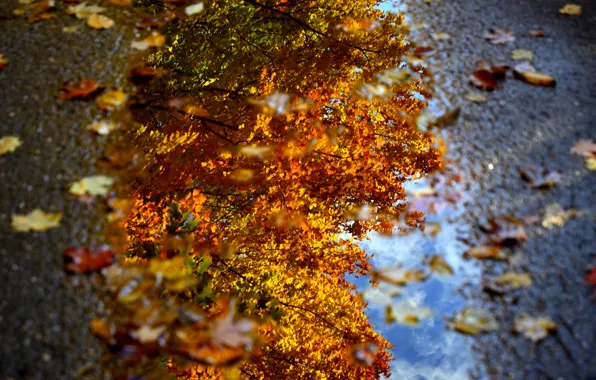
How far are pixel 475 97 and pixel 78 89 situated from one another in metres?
2.35

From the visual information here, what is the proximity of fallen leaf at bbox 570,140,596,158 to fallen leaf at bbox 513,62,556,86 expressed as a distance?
51 centimetres

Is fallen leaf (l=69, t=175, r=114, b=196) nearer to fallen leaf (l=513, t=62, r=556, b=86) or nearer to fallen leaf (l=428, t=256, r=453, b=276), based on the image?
fallen leaf (l=428, t=256, r=453, b=276)

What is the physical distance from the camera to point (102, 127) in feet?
7.77

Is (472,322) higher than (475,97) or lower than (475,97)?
lower

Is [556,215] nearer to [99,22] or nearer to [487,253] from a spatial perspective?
[487,253]

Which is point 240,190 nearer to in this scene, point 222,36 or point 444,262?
point 222,36

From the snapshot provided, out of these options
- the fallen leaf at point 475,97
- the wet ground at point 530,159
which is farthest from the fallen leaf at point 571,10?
the fallen leaf at point 475,97

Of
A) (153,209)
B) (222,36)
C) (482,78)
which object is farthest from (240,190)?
(482,78)

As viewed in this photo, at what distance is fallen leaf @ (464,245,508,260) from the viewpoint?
2041 millimetres

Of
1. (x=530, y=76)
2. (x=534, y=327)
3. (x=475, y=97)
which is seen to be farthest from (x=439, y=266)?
(x=530, y=76)

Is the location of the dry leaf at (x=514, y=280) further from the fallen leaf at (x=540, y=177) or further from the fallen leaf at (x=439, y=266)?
the fallen leaf at (x=540, y=177)

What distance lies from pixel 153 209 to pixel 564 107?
5.01 metres

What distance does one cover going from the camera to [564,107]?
254 centimetres

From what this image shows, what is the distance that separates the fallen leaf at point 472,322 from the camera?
1.82 meters
